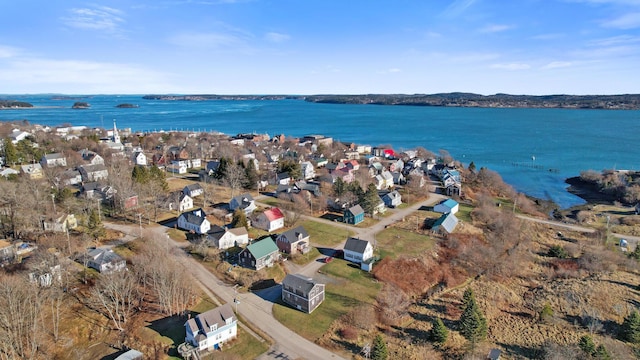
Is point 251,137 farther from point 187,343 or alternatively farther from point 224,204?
point 187,343

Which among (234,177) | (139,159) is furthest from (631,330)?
(139,159)

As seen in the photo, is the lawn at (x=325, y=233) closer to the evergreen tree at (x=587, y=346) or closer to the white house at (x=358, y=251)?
the white house at (x=358, y=251)

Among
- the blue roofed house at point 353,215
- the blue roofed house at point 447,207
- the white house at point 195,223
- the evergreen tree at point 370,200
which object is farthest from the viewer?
the blue roofed house at point 447,207

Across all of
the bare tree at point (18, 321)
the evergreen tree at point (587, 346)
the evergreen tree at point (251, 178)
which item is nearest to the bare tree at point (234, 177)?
the evergreen tree at point (251, 178)

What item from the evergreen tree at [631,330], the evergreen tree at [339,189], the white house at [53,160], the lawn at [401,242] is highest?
the white house at [53,160]

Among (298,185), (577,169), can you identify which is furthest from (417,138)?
(298,185)
